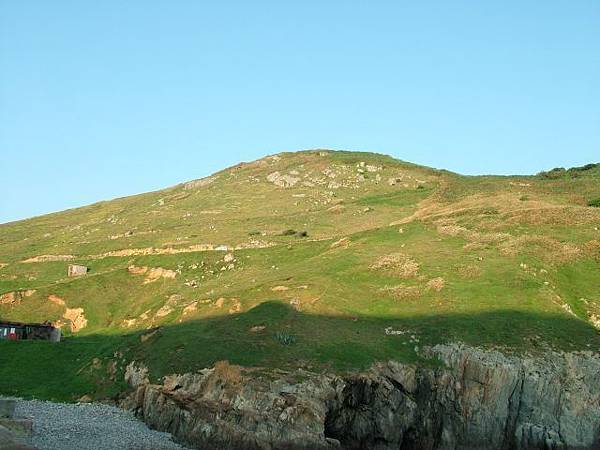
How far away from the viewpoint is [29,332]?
82.1 meters

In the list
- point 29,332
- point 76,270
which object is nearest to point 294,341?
point 29,332

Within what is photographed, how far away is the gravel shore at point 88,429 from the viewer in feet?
154

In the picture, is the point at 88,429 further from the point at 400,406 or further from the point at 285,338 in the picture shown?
the point at 400,406

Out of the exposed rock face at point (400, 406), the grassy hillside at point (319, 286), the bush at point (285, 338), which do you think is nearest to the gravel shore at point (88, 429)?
the exposed rock face at point (400, 406)

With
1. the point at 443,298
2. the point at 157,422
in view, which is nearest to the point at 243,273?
the point at 443,298

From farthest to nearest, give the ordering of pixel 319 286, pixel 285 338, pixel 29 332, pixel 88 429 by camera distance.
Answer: pixel 29 332 → pixel 319 286 → pixel 285 338 → pixel 88 429

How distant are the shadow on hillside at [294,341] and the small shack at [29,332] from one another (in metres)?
12.1

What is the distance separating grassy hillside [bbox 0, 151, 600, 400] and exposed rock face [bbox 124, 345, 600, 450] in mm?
2129

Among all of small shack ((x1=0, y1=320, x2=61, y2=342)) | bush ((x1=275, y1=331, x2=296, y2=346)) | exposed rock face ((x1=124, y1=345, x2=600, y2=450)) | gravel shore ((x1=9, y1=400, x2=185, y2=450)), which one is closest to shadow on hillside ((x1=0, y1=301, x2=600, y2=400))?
bush ((x1=275, y1=331, x2=296, y2=346))

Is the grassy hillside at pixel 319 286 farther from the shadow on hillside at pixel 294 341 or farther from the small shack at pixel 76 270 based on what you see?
the small shack at pixel 76 270

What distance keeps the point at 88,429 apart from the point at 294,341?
18.1 m

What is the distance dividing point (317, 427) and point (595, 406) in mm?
24169

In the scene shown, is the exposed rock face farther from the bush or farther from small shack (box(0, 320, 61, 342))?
small shack (box(0, 320, 61, 342))

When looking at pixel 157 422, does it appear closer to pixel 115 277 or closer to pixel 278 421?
pixel 278 421
